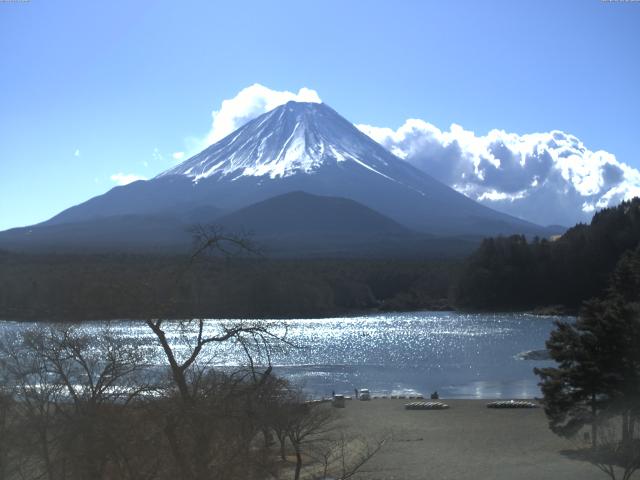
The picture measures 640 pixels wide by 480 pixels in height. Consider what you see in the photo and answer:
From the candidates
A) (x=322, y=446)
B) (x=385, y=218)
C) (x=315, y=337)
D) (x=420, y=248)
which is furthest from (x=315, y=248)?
(x=322, y=446)

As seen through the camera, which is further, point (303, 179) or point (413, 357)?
point (303, 179)

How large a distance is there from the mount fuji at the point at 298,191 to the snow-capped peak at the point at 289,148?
187mm

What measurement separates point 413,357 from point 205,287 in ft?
86.4

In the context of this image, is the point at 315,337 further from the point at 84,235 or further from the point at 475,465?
the point at 84,235

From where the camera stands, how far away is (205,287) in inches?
364

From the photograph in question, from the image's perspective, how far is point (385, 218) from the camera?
122938mm

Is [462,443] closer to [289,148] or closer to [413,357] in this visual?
[413,357]

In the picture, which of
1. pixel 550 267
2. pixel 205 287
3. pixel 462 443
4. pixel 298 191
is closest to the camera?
pixel 205 287

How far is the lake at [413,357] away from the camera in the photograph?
2702cm

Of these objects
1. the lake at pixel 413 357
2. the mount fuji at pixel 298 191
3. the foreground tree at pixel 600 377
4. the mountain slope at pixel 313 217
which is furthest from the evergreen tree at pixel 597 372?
the mountain slope at pixel 313 217

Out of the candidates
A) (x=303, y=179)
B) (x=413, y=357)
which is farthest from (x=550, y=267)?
(x=303, y=179)

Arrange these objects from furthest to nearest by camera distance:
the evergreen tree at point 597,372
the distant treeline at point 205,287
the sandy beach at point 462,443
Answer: the sandy beach at point 462,443 < the evergreen tree at point 597,372 < the distant treeline at point 205,287

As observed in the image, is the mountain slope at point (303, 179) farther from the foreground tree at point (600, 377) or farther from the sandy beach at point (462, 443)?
the foreground tree at point (600, 377)

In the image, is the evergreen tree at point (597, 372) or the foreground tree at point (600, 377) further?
the evergreen tree at point (597, 372)
